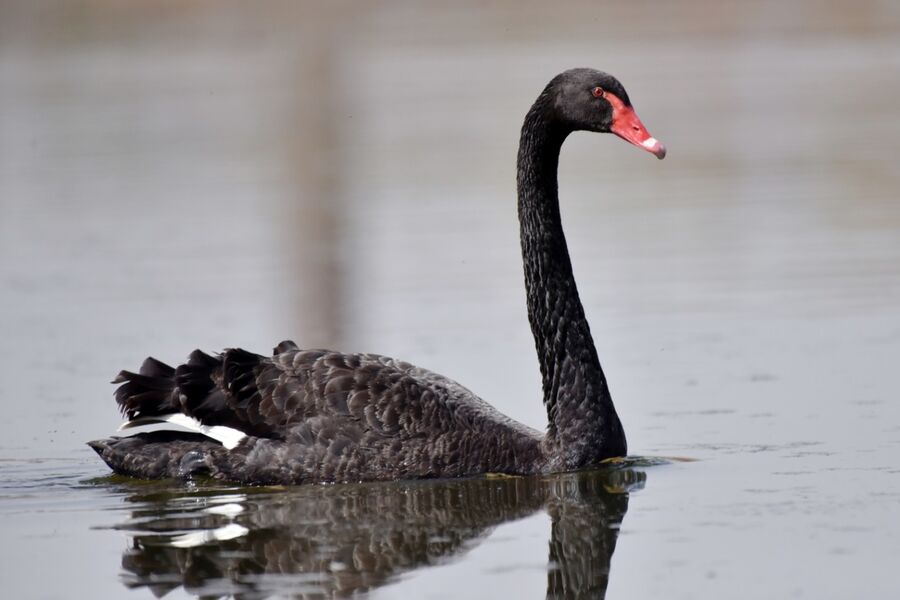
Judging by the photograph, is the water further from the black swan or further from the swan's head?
the swan's head

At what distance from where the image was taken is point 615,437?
262 inches

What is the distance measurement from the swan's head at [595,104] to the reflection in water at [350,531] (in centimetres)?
130

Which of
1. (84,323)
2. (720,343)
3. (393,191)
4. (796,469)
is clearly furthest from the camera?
(393,191)

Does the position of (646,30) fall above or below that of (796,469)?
above

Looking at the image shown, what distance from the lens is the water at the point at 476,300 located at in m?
5.50

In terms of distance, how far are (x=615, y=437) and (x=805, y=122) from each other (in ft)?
37.1

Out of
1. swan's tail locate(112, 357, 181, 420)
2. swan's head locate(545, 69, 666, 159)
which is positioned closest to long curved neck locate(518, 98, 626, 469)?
swan's head locate(545, 69, 666, 159)

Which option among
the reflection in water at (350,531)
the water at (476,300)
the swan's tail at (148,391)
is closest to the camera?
the reflection in water at (350,531)

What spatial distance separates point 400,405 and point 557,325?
0.73 meters

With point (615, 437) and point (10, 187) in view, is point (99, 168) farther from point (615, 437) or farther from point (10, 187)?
point (615, 437)

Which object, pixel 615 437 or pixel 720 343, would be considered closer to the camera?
pixel 615 437

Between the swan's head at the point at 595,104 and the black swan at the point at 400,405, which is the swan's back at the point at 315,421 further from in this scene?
the swan's head at the point at 595,104

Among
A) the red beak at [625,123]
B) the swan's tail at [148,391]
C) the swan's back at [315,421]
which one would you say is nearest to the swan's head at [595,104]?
the red beak at [625,123]

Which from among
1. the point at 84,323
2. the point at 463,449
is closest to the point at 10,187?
the point at 84,323
